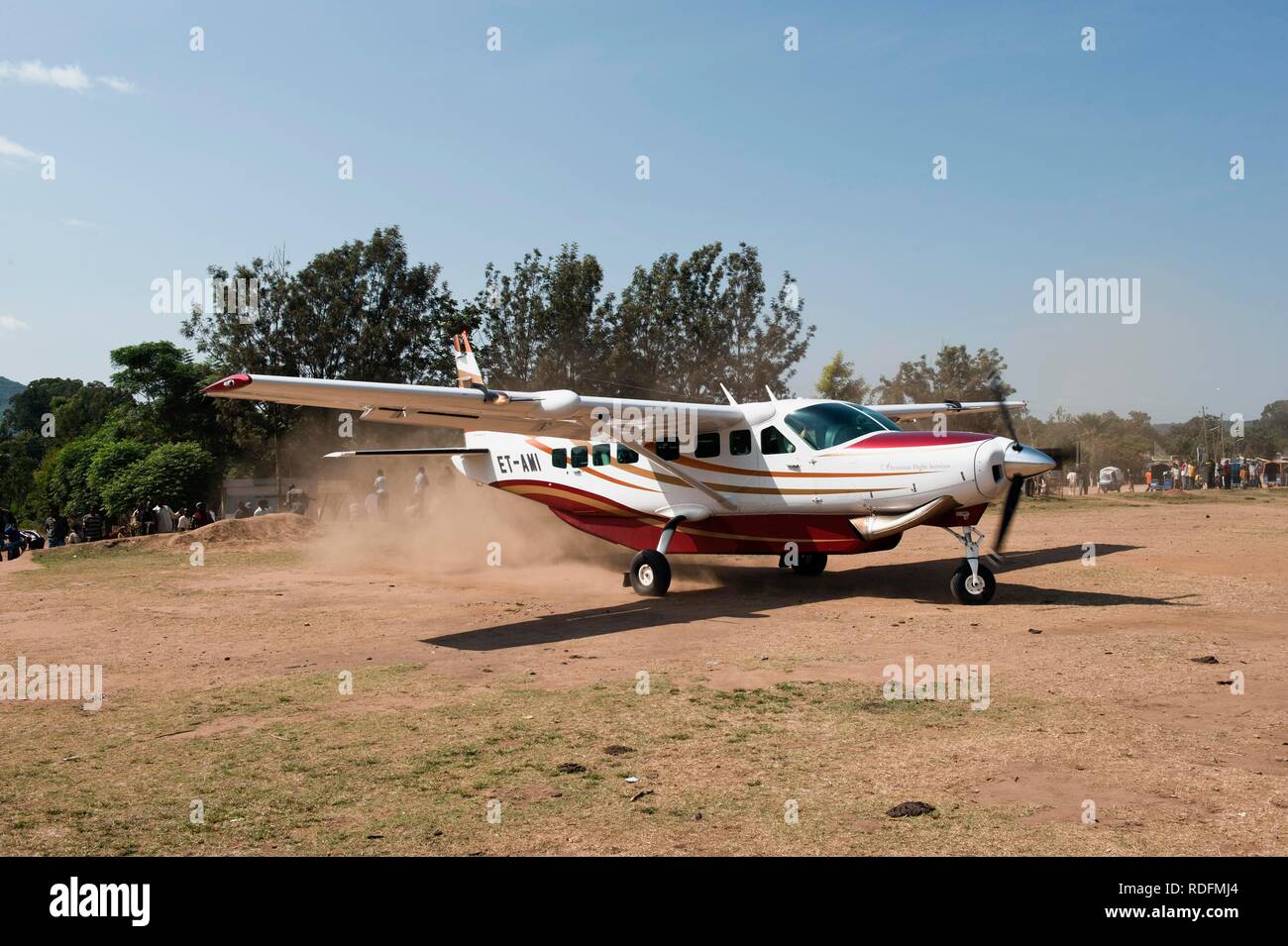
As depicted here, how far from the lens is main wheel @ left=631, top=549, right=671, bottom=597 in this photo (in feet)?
49.5

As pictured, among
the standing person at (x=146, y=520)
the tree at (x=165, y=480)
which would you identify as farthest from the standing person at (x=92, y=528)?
the tree at (x=165, y=480)

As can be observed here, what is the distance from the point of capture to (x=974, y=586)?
512 inches

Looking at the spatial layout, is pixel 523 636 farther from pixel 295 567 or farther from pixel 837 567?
pixel 295 567

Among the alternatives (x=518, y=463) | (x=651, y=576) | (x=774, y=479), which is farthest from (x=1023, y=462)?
(x=518, y=463)

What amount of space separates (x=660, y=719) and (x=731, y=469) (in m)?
8.35

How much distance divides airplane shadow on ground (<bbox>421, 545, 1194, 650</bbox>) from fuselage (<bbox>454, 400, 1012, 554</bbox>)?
2.81ft

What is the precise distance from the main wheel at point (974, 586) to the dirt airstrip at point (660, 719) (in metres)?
0.20

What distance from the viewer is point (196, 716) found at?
311 inches

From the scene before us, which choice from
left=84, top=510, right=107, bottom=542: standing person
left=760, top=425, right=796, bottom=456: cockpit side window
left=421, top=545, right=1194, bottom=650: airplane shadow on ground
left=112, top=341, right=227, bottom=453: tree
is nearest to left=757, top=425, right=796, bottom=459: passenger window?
left=760, top=425, right=796, bottom=456: cockpit side window

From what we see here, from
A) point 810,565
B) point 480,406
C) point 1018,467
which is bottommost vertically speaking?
point 810,565

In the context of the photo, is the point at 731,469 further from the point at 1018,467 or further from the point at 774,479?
the point at 1018,467

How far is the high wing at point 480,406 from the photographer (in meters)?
11.2

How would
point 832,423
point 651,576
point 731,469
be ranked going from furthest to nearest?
1. point 731,469
2. point 651,576
3. point 832,423
